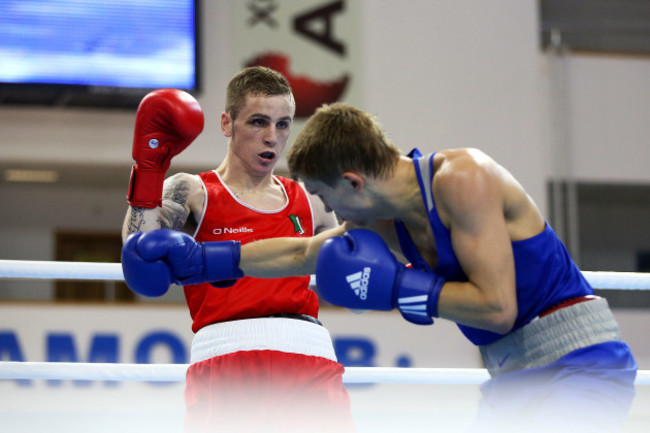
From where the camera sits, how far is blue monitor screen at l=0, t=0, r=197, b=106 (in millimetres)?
6020

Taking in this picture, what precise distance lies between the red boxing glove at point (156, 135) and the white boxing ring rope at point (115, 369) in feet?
1.06

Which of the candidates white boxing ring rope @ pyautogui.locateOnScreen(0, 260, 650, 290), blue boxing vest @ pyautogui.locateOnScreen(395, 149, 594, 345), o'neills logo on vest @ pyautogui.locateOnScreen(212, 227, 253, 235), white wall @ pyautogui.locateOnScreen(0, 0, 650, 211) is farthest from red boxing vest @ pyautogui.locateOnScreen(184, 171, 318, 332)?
white wall @ pyautogui.locateOnScreen(0, 0, 650, 211)

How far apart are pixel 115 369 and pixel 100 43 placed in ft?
14.4

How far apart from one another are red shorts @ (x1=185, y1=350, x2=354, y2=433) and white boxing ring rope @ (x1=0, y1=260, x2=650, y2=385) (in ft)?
0.71

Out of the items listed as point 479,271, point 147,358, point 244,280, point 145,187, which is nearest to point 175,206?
point 145,187

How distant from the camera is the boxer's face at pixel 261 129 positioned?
2.35 metres

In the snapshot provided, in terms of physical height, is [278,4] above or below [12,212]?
above

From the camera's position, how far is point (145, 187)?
83.8 inches

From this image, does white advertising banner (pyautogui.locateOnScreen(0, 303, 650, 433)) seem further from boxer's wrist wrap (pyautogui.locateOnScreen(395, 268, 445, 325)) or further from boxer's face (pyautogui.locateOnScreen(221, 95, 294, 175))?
boxer's wrist wrap (pyautogui.locateOnScreen(395, 268, 445, 325))

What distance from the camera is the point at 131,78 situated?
620cm

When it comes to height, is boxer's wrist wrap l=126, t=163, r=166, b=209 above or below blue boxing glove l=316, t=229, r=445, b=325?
above

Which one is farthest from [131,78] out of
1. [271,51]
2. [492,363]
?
[492,363]

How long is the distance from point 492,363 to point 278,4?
18.4ft

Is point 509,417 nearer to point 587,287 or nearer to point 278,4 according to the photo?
point 587,287
